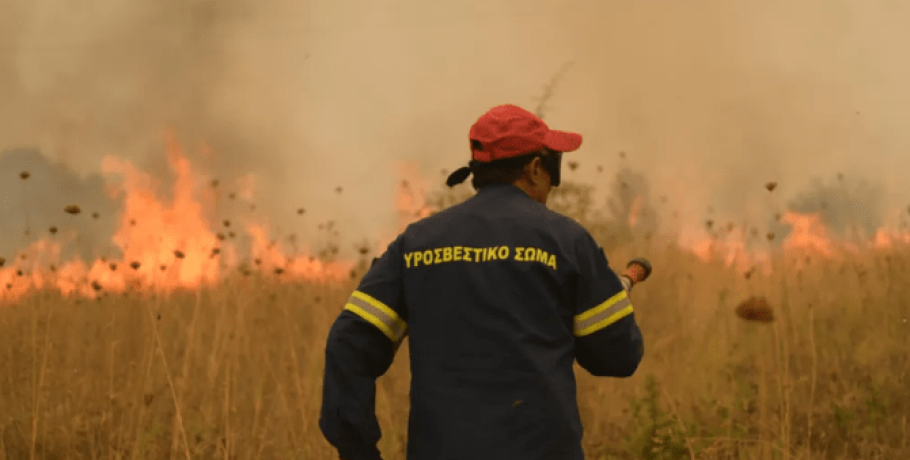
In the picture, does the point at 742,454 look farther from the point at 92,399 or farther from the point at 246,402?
the point at 92,399

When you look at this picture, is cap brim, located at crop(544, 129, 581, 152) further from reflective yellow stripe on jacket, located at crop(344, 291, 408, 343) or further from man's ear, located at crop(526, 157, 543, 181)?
reflective yellow stripe on jacket, located at crop(344, 291, 408, 343)

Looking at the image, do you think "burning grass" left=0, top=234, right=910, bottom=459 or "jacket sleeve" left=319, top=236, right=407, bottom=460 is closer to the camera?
"jacket sleeve" left=319, top=236, right=407, bottom=460

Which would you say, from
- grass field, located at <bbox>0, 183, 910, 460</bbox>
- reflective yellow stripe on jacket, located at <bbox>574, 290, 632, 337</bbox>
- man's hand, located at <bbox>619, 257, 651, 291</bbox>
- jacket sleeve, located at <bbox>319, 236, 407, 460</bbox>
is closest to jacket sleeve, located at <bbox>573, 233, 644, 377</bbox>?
reflective yellow stripe on jacket, located at <bbox>574, 290, 632, 337</bbox>

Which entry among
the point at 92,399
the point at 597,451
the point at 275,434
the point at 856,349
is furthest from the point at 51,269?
the point at 856,349

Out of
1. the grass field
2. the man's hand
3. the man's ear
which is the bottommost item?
the grass field

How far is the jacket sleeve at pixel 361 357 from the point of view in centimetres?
224

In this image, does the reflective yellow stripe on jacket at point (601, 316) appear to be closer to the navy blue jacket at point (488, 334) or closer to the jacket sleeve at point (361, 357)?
the navy blue jacket at point (488, 334)

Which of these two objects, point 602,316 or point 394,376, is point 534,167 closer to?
point 602,316

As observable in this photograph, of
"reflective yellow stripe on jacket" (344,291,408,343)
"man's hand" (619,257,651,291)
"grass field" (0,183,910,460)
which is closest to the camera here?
"reflective yellow stripe on jacket" (344,291,408,343)

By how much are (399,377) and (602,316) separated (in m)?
3.28

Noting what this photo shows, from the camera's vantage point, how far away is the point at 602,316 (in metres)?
2.21

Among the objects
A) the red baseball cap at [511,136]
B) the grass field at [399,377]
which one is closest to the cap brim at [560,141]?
the red baseball cap at [511,136]

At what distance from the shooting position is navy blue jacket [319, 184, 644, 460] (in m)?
2.15

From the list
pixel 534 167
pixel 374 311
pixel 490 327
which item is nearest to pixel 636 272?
pixel 534 167
